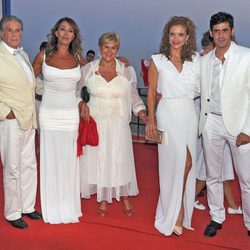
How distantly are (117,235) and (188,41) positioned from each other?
156 centimetres

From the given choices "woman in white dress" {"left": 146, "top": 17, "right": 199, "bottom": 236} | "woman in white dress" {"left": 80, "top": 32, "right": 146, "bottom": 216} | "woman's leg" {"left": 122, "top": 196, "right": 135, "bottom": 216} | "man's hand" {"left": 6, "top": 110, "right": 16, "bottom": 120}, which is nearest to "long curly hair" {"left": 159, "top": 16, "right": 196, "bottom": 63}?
"woman in white dress" {"left": 146, "top": 17, "right": 199, "bottom": 236}

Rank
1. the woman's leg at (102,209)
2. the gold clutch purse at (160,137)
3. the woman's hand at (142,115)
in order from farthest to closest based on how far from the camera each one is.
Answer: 1. the woman's leg at (102,209)
2. the woman's hand at (142,115)
3. the gold clutch purse at (160,137)

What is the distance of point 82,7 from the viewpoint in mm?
8461

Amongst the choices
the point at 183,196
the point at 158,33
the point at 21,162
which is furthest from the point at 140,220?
the point at 158,33

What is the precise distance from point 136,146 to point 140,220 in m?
3.14

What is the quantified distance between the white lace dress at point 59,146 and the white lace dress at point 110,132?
6.5 inches

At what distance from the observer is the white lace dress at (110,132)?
12.3 ft

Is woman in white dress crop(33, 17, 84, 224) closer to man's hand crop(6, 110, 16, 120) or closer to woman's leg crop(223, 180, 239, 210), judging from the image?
man's hand crop(6, 110, 16, 120)

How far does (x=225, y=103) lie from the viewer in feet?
10.7

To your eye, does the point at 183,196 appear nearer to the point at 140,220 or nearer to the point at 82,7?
the point at 140,220

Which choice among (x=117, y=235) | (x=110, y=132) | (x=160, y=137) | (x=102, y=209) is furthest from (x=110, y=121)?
(x=117, y=235)

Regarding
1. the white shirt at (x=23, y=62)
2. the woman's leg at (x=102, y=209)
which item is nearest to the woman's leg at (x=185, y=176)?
the woman's leg at (x=102, y=209)

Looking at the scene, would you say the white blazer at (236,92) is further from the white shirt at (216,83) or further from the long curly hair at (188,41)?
the long curly hair at (188,41)

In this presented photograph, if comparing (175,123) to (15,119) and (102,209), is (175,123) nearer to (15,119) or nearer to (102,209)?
(102,209)
